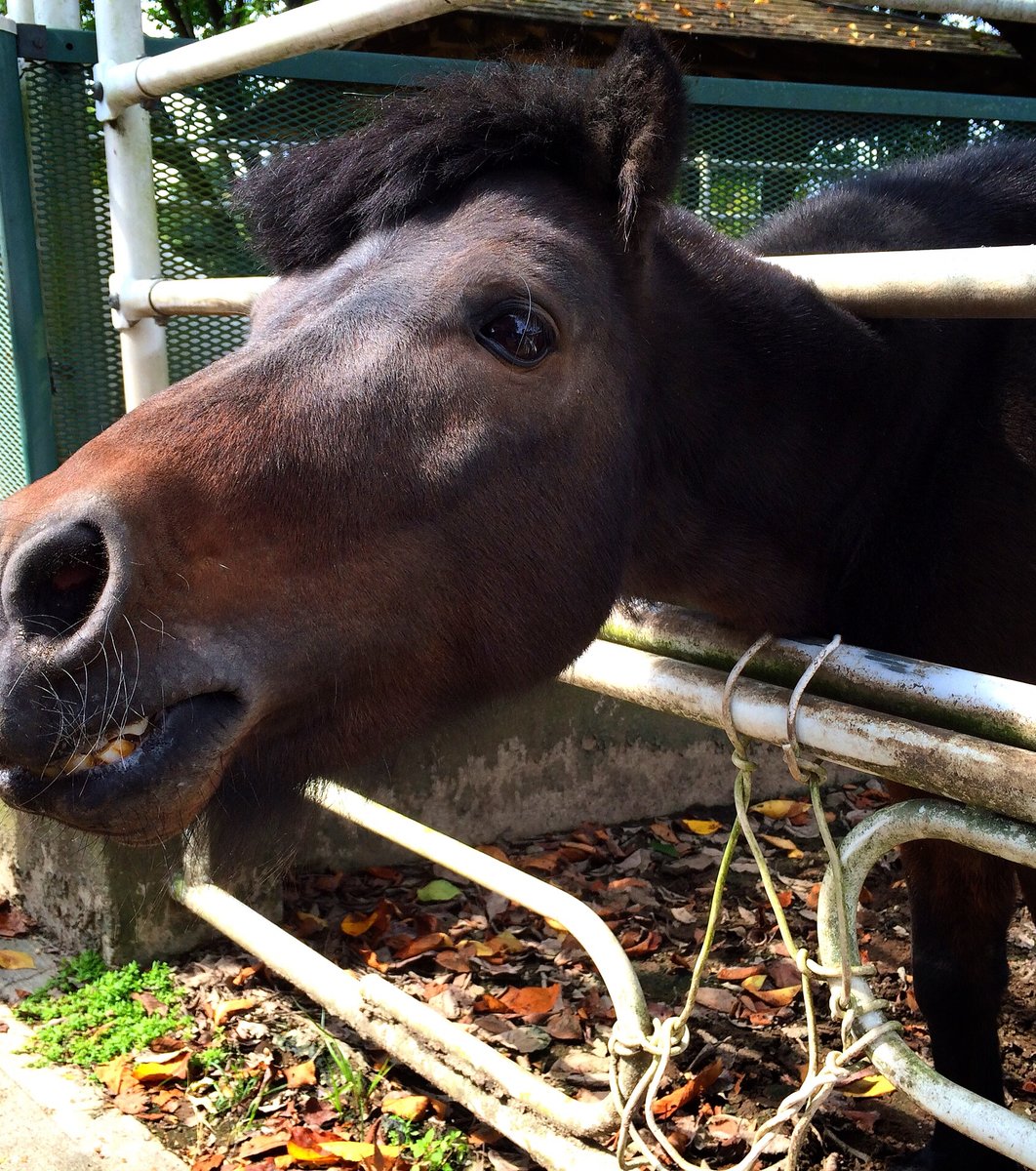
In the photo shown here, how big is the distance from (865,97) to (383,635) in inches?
159

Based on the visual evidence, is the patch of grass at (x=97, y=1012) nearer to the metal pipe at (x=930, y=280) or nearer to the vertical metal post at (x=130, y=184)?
the vertical metal post at (x=130, y=184)

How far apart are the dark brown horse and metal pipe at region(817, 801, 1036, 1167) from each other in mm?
688

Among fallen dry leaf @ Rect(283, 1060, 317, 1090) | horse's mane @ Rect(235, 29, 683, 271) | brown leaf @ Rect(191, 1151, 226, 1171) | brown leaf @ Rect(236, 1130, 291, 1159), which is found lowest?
fallen dry leaf @ Rect(283, 1060, 317, 1090)

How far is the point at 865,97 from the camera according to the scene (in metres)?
4.85

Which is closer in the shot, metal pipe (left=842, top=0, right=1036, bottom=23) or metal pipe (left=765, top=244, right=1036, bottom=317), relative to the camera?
metal pipe (left=765, top=244, right=1036, bottom=317)

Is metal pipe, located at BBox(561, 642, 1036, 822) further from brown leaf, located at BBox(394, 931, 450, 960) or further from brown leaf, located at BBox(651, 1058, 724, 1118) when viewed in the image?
brown leaf, located at BBox(394, 931, 450, 960)

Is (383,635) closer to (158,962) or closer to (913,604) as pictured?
(913,604)

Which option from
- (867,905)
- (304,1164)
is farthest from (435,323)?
(867,905)

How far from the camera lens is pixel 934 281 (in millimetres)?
1956

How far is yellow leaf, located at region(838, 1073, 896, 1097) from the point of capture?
10.7 feet

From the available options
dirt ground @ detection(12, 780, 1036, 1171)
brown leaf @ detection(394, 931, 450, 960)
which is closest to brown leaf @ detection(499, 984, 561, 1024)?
dirt ground @ detection(12, 780, 1036, 1171)

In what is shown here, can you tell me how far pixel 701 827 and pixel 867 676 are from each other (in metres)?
3.23

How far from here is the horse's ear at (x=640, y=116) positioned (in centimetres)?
209

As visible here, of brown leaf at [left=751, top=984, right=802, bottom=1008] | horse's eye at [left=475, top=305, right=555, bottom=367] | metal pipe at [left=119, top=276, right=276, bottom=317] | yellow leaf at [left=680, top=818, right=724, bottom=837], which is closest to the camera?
horse's eye at [left=475, top=305, right=555, bottom=367]
